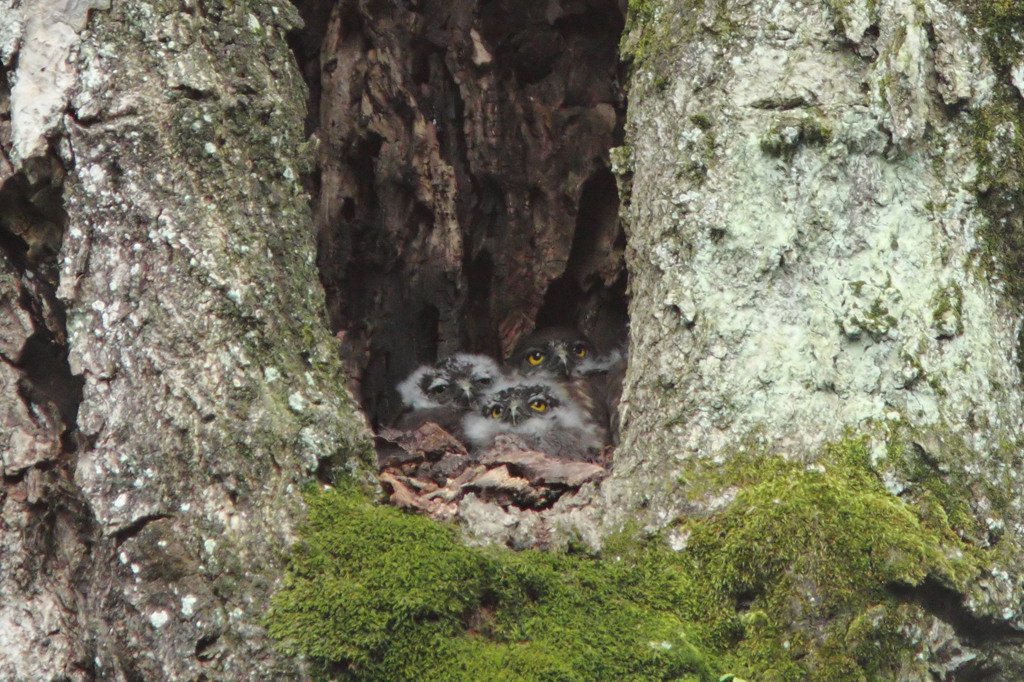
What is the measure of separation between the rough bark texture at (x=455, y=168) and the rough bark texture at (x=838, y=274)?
2174 mm

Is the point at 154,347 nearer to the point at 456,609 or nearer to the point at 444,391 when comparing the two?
the point at 456,609

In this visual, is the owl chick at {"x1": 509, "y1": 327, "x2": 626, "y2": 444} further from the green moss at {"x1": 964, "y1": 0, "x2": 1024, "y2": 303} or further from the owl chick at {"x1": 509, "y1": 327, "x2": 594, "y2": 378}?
the green moss at {"x1": 964, "y1": 0, "x2": 1024, "y2": 303}

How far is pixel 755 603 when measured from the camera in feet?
11.0

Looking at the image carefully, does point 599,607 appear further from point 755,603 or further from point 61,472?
point 61,472

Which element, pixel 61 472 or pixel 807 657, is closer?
pixel 807 657

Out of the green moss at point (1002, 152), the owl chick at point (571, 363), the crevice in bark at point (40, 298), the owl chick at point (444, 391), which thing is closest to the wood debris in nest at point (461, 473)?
the owl chick at point (444, 391)

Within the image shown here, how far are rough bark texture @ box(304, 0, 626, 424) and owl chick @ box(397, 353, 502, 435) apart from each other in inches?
4.6

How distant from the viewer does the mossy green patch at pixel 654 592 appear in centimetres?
320

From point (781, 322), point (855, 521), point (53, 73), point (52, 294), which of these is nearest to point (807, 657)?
point (855, 521)

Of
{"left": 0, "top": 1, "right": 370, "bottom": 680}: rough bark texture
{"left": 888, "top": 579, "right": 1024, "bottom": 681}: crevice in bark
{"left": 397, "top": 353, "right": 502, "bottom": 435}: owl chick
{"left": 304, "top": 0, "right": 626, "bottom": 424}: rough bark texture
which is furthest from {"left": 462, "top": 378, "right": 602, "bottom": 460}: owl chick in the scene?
{"left": 888, "top": 579, "right": 1024, "bottom": 681}: crevice in bark

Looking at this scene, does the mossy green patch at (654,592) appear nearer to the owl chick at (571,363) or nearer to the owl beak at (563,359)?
the owl chick at (571,363)

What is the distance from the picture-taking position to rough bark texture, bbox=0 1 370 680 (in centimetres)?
330

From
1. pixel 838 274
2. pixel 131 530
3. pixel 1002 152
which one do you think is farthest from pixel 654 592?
pixel 1002 152

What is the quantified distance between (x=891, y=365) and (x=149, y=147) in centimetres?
253
